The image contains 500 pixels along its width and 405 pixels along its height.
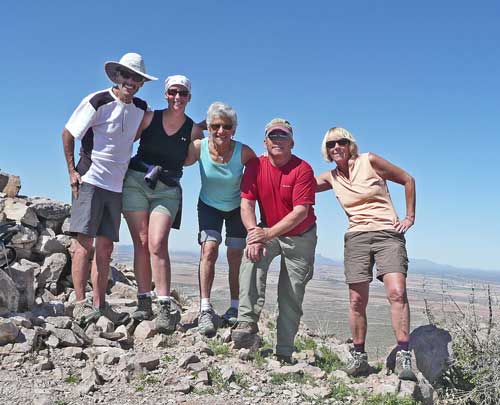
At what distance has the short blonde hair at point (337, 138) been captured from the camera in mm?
6449

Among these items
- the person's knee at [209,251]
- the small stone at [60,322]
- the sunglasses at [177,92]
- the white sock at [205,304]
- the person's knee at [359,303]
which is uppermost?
the sunglasses at [177,92]

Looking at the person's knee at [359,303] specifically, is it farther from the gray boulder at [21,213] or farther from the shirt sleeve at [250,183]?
the gray boulder at [21,213]

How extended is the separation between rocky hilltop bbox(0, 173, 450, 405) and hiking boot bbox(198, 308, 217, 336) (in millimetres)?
103

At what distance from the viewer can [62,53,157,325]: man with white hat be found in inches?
255

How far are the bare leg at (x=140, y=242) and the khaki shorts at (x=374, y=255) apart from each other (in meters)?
2.50

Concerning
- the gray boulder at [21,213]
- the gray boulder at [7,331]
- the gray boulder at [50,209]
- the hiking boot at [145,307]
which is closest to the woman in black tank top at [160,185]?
the hiking boot at [145,307]

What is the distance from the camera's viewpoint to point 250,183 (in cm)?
625

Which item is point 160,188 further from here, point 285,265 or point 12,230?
point 12,230

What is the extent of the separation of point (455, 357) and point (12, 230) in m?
6.05

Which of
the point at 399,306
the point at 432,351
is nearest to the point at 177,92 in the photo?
the point at 399,306

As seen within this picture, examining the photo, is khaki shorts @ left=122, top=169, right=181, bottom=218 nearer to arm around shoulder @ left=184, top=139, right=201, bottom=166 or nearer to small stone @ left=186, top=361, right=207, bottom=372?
arm around shoulder @ left=184, top=139, right=201, bottom=166

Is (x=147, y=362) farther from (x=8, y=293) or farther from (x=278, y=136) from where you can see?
(x=278, y=136)

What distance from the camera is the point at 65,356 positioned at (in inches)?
229

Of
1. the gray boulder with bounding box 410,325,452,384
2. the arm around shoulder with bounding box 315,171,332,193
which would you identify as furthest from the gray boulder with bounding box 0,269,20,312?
the gray boulder with bounding box 410,325,452,384
